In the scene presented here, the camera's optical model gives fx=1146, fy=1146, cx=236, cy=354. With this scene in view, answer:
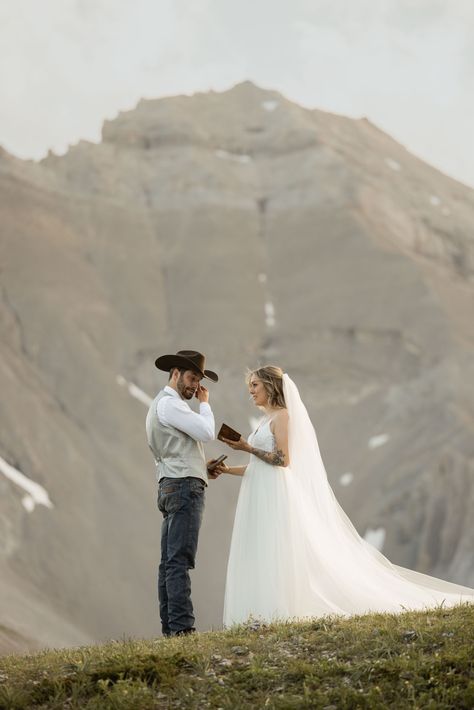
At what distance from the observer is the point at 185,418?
30.2 ft

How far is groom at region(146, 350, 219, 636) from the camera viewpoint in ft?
30.1

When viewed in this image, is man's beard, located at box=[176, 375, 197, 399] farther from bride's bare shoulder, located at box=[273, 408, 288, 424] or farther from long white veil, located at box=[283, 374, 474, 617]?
long white veil, located at box=[283, 374, 474, 617]

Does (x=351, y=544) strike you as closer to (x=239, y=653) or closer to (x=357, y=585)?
(x=357, y=585)

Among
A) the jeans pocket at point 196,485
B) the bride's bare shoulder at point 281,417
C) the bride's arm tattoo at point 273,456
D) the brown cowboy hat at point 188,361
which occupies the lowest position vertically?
the jeans pocket at point 196,485

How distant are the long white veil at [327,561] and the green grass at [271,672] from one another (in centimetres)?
186

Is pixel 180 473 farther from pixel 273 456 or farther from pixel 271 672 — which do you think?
pixel 271 672

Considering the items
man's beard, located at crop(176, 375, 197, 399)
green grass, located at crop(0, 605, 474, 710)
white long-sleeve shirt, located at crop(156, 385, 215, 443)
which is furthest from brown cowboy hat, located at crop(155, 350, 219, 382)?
green grass, located at crop(0, 605, 474, 710)

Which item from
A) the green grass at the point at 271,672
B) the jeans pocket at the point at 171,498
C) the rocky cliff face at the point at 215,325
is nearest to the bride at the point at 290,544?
the jeans pocket at the point at 171,498

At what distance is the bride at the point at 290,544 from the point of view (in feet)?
32.1

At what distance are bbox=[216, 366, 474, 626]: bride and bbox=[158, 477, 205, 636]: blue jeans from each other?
612 mm

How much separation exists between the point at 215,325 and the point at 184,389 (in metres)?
56.5

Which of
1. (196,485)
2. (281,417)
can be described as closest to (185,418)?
(196,485)

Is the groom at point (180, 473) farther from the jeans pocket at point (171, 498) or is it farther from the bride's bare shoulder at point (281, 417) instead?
the bride's bare shoulder at point (281, 417)

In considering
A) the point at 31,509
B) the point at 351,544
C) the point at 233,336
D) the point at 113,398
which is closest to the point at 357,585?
the point at 351,544
